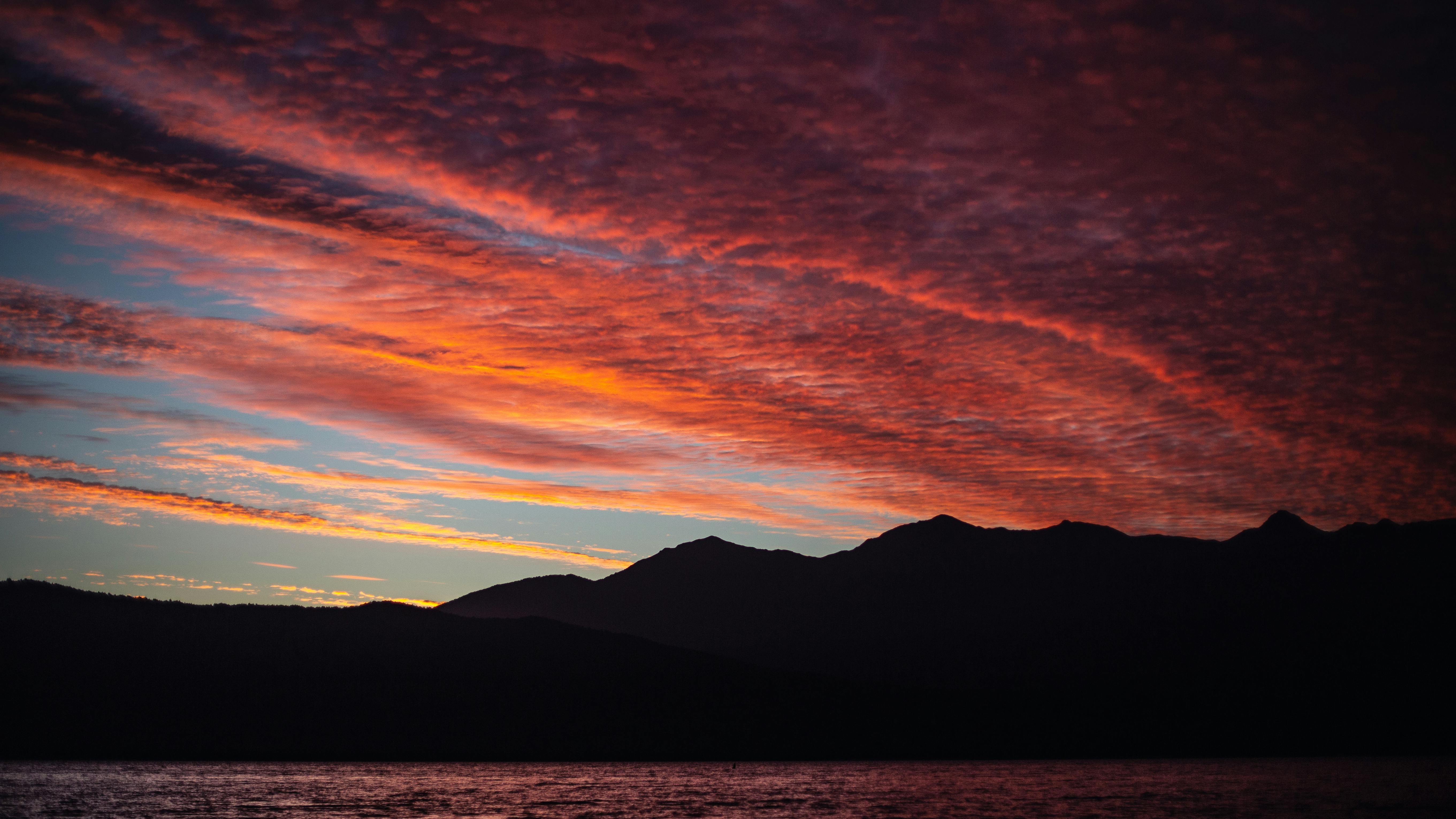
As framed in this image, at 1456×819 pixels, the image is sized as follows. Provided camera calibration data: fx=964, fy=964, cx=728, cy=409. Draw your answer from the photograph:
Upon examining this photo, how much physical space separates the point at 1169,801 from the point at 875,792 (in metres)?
49.9

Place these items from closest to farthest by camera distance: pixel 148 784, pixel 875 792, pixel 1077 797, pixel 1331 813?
pixel 1331 813 → pixel 1077 797 → pixel 875 792 → pixel 148 784

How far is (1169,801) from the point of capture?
154125 mm

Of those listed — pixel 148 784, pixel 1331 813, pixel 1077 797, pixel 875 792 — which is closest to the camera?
pixel 1331 813

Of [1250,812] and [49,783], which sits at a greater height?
[1250,812]

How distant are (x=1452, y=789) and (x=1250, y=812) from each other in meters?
80.4

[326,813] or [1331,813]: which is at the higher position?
[1331,813]

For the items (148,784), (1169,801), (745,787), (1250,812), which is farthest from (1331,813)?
(148,784)

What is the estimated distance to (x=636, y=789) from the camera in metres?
192

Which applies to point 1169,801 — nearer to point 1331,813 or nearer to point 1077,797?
point 1077,797

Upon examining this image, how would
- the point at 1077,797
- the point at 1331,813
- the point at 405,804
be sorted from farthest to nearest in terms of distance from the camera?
the point at 1077,797, the point at 405,804, the point at 1331,813

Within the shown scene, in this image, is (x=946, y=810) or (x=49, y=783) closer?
(x=946, y=810)

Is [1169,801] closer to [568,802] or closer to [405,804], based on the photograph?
[568,802]

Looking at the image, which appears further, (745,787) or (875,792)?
(745,787)

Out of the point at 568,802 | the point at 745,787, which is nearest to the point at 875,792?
the point at 745,787
